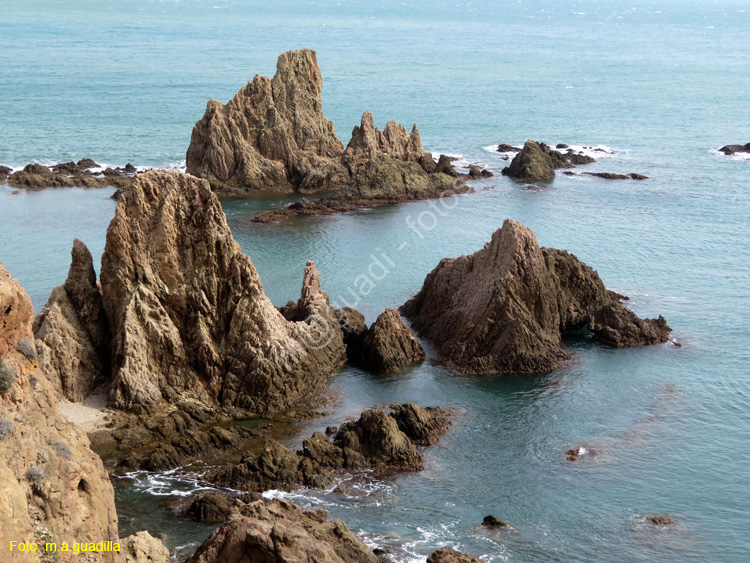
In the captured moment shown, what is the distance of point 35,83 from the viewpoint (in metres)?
175

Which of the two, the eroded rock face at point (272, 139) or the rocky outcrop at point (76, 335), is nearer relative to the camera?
the rocky outcrop at point (76, 335)

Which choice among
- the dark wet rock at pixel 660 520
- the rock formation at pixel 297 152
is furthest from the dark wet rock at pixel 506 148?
the dark wet rock at pixel 660 520

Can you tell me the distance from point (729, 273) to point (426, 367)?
36.8m

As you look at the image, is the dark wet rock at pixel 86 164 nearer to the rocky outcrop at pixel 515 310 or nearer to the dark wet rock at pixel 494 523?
the rocky outcrop at pixel 515 310

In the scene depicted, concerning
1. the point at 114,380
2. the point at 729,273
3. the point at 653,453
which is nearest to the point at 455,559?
the point at 653,453

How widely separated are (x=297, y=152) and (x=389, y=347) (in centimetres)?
5171

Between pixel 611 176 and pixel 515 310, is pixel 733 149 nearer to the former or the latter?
pixel 611 176

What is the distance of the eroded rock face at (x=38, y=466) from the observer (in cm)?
2435

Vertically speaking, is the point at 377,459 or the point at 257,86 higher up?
the point at 257,86

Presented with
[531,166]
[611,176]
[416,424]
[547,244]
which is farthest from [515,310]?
[611,176]

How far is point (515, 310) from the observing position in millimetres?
57750

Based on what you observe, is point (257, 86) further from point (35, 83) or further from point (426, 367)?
point (35, 83)

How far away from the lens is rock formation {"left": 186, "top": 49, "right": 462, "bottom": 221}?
100m

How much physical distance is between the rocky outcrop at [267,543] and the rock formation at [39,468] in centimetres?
231
